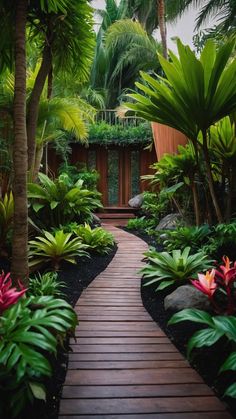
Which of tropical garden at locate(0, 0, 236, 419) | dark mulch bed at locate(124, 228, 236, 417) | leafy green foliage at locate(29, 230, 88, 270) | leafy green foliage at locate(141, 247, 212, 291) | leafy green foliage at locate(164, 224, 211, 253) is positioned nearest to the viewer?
tropical garden at locate(0, 0, 236, 419)

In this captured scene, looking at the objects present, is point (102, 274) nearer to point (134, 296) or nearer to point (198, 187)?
point (134, 296)

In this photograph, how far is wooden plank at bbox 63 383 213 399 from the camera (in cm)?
199

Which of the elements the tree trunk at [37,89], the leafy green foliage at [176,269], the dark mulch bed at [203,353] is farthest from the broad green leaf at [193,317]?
the tree trunk at [37,89]

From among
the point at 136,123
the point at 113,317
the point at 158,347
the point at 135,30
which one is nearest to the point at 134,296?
the point at 113,317

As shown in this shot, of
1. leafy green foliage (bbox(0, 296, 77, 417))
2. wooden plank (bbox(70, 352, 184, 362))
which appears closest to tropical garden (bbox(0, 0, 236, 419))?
leafy green foliage (bbox(0, 296, 77, 417))

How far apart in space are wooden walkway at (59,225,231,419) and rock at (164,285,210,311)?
23cm

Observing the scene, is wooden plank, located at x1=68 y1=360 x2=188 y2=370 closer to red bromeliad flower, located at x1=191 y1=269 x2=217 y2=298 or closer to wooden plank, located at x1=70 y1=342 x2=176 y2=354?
wooden plank, located at x1=70 y1=342 x2=176 y2=354

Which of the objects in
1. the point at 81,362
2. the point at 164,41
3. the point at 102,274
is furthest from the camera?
the point at 164,41

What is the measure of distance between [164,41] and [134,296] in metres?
7.53

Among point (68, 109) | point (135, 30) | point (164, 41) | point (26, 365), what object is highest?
point (135, 30)

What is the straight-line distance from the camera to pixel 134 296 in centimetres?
360

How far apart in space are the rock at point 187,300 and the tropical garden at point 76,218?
15 mm

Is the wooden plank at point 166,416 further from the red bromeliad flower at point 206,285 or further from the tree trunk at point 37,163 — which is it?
the tree trunk at point 37,163

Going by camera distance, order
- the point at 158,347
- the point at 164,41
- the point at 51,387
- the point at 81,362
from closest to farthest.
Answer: the point at 51,387
the point at 81,362
the point at 158,347
the point at 164,41
